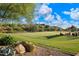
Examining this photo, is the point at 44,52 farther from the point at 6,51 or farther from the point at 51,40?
the point at 6,51

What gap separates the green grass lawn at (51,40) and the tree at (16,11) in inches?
7.2

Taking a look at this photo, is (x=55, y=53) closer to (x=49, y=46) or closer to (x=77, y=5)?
(x=49, y=46)

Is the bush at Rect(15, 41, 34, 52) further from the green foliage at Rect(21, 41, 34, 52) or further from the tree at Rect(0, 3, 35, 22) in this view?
the tree at Rect(0, 3, 35, 22)

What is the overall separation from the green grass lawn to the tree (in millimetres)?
182

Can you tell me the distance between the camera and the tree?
2.33m

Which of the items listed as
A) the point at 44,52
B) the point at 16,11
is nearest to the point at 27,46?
the point at 44,52

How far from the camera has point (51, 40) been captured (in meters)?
2.31

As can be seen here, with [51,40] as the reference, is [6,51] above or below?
A: below

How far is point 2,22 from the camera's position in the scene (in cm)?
234

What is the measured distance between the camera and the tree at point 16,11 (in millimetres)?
2326

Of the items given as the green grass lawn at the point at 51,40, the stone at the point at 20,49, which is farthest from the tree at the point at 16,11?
the stone at the point at 20,49

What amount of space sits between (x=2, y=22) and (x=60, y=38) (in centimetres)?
64

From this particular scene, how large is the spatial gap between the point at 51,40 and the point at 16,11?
49 centimetres

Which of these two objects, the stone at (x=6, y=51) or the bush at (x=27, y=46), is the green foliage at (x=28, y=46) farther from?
the stone at (x=6, y=51)
